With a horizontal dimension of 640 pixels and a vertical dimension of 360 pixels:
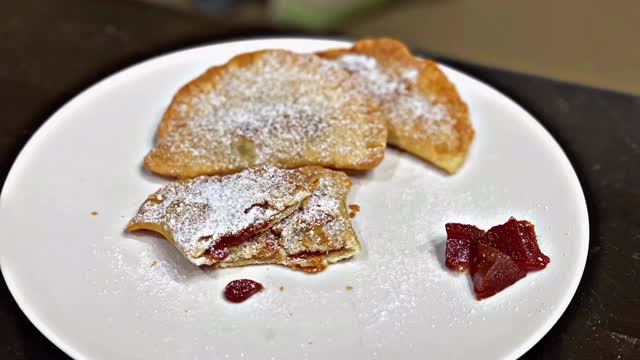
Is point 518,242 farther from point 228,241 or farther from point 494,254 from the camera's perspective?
point 228,241

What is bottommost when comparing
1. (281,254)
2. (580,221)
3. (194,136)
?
(580,221)

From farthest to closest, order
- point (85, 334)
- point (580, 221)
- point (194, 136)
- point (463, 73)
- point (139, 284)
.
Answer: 1. point (463, 73)
2. point (194, 136)
3. point (580, 221)
4. point (139, 284)
5. point (85, 334)

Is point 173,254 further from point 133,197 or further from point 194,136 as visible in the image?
point 194,136

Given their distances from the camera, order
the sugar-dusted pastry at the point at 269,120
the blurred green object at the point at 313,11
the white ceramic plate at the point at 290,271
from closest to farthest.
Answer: the white ceramic plate at the point at 290,271 → the sugar-dusted pastry at the point at 269,120 → the blurred green object at the point at 313,11

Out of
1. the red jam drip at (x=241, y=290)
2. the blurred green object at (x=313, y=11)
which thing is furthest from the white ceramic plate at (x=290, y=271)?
the blurred green object at (x=313, y=11)

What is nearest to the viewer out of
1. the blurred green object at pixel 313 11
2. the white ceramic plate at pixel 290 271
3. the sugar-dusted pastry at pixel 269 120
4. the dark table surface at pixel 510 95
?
the white ceramic plate at pixel 290 271

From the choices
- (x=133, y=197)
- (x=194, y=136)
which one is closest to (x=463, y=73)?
(x=194, y=136)

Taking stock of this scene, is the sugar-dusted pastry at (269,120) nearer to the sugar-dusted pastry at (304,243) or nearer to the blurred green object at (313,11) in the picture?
the sugar-dusted pastry at (304,243)

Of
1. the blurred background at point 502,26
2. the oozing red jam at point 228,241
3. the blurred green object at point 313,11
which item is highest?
the oozing red jam at point 228,241
